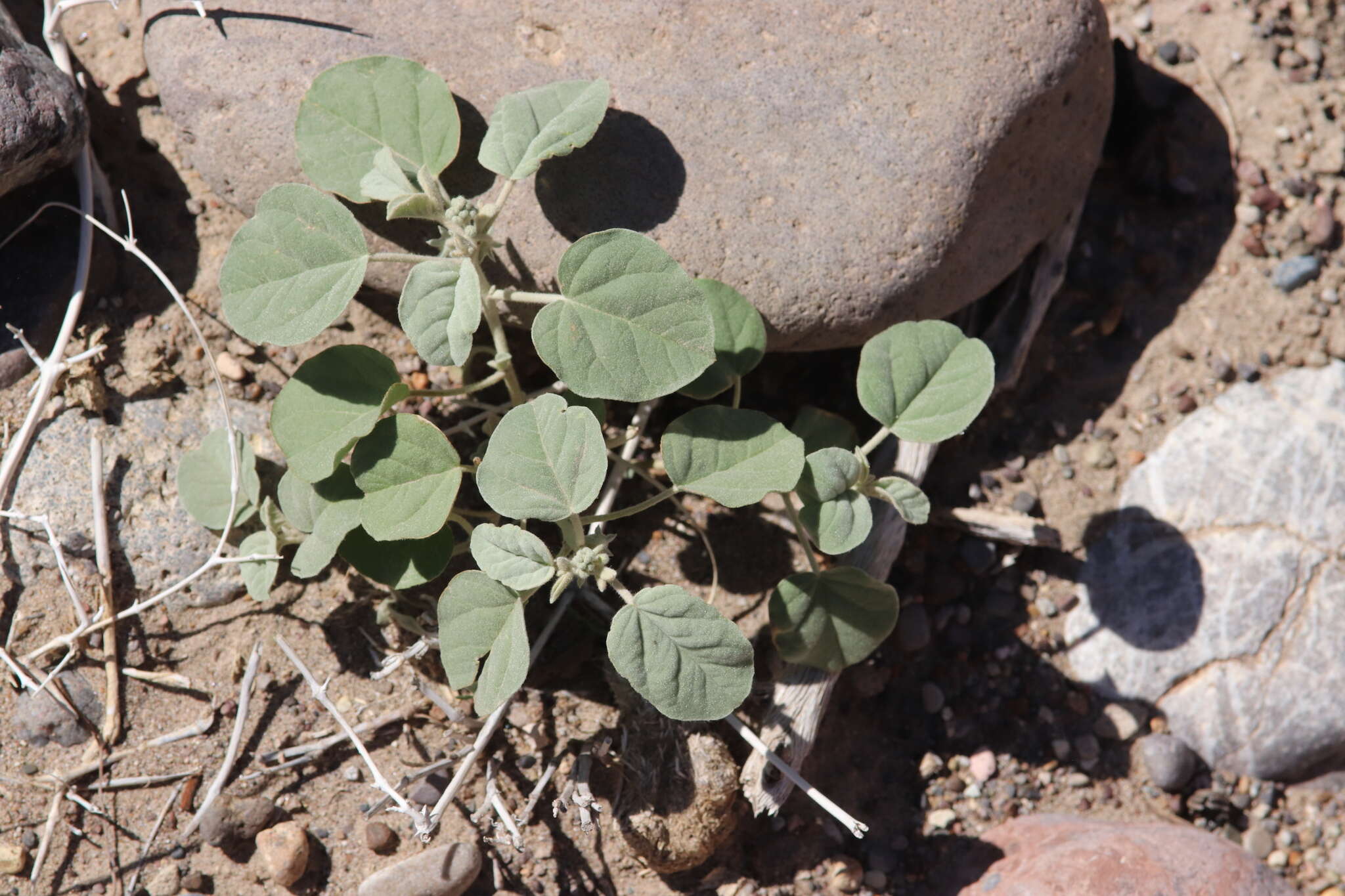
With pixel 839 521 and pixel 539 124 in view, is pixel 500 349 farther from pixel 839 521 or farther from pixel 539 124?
pixel 839 521

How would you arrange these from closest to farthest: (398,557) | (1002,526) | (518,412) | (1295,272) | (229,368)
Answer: (518,412) → (398,557) → (229,368) → (1002,526) → (1295,272)

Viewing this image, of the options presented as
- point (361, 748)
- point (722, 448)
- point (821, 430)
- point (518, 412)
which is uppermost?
point (518, 412)

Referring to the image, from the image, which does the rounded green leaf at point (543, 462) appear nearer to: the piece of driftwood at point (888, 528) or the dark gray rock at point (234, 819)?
the piece of driftwood at point (888, 528)

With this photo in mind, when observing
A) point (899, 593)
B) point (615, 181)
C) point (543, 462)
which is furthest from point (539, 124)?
point (899, 593)

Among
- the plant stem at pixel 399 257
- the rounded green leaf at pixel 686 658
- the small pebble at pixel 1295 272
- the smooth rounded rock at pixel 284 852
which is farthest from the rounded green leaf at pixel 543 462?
the small pebble at pixel 1295 272

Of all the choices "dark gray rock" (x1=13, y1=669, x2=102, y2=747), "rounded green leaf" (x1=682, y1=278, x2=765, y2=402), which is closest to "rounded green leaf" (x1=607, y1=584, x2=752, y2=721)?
"rounded green leaf" (x1=682, y1=278, x2=765, y2=402)

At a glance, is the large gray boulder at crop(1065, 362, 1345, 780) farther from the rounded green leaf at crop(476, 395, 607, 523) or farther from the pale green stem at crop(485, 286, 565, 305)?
the pale green stem at crop(485, 286, 565, 305)
